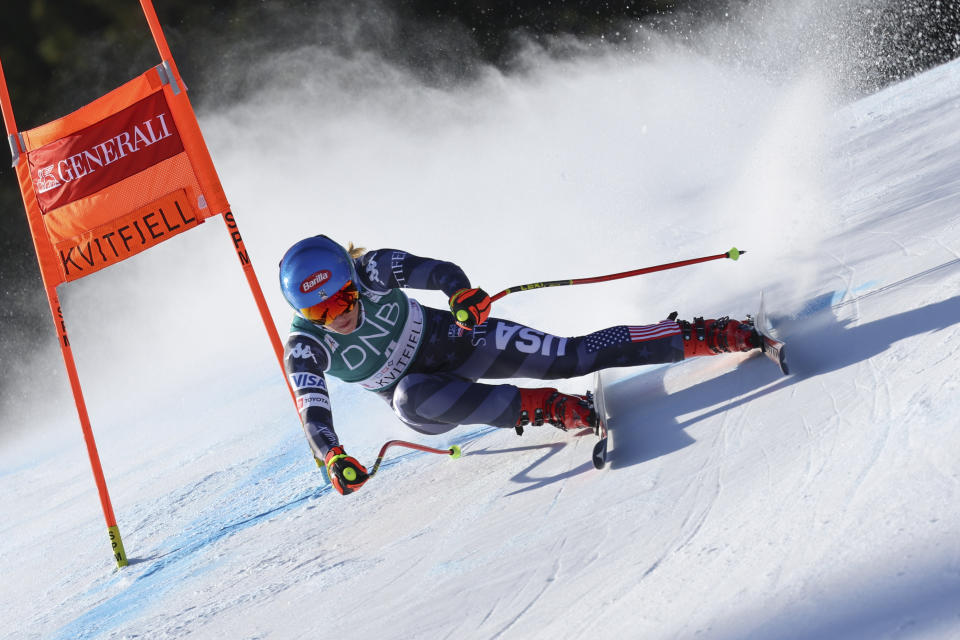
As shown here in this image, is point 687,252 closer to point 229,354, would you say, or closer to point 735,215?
point 735,215

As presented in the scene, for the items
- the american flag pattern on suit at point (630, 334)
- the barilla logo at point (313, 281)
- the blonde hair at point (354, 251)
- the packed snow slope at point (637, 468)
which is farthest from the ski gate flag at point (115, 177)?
the american flag pattern on suit at point (630, 334)

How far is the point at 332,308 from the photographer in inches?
98.1

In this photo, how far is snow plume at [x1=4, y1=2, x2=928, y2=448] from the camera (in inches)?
205

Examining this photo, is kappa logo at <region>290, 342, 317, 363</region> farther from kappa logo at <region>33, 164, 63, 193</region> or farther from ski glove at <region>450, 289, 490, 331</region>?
kappa logo at <region>33, 164, 63, 193</region>

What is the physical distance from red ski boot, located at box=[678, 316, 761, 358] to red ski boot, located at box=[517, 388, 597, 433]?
390 millimetres

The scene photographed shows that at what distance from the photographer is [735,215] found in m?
5.29

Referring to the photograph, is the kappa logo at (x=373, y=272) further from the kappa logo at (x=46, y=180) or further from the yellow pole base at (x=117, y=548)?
the kappa logo at (x=46, y=180)

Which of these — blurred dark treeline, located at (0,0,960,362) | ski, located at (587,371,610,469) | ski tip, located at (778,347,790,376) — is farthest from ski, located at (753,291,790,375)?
blurred dark treeline, located at (0,0,960,362)

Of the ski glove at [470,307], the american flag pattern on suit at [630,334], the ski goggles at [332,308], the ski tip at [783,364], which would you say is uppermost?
the ski goggles at [332,308]

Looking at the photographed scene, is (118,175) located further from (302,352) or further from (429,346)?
(429,346)

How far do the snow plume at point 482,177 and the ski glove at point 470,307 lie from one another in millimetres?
1315

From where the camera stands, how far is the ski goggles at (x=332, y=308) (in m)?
2.49

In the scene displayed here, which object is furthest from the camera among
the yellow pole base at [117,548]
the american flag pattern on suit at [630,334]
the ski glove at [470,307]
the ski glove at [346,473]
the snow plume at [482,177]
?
the snow plume at [482,177]

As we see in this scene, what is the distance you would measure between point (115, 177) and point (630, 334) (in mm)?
2343
